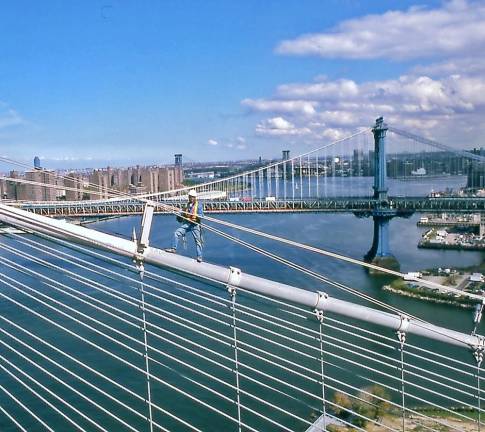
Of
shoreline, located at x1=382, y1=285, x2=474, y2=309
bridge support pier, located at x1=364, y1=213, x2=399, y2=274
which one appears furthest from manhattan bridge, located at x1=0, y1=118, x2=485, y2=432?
shoreline, located at x1=382, y1=285, x2=474, y2=309

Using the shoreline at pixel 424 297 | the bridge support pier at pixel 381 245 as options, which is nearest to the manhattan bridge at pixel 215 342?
the bridge support pier at pixel 381 245

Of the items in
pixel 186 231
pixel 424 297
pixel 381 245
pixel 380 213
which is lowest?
pixel 424 297

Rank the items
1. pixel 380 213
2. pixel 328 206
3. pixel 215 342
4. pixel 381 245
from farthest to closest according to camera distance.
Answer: pixel 328 206 → pixel 380 213 → pixel 381 245 → pixel 215 342

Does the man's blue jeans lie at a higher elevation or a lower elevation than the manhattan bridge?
higher

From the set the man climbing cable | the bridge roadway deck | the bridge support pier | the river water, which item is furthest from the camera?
the bridge roadway deck

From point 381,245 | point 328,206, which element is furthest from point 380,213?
point 328,206

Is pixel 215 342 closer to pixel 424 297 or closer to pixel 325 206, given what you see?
pixel 424 297

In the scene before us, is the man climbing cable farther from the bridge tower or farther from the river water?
the bridge tower
